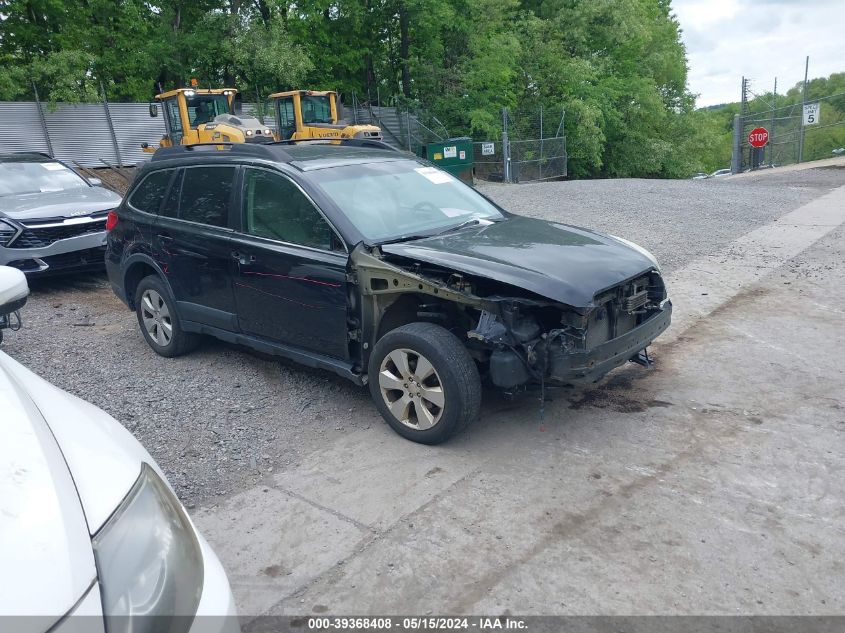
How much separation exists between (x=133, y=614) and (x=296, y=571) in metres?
1.60

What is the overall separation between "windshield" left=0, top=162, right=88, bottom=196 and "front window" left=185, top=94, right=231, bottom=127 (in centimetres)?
685

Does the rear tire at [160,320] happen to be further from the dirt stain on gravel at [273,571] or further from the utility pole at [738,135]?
the utility pole at [738,135]

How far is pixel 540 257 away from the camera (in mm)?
4180

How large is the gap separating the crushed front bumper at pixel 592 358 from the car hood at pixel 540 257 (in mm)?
315

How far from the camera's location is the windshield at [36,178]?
9461 millimetres

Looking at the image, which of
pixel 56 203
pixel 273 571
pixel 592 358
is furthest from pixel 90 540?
pixel 56 203

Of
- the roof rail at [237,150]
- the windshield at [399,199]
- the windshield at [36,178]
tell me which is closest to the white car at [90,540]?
the windshield at [399,199]

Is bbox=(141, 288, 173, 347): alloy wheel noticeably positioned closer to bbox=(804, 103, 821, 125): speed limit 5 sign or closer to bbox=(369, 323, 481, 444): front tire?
bbox=(369, 323, 481, 444): front tire

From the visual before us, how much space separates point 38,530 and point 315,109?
56.0 feet

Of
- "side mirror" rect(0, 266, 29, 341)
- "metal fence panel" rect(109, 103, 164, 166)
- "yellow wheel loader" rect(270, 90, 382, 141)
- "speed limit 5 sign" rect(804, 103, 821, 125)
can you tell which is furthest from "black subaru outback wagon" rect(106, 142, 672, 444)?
"speed limit 5 sign" rect(804, 103, 821, 125)

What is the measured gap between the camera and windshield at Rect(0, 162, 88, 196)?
31.0ft

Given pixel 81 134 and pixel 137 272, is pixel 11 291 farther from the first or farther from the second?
pixel 81 134

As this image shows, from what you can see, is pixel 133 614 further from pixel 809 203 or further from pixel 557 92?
pixel 557 92

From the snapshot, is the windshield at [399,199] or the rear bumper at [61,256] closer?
the windshield at [399,199]
